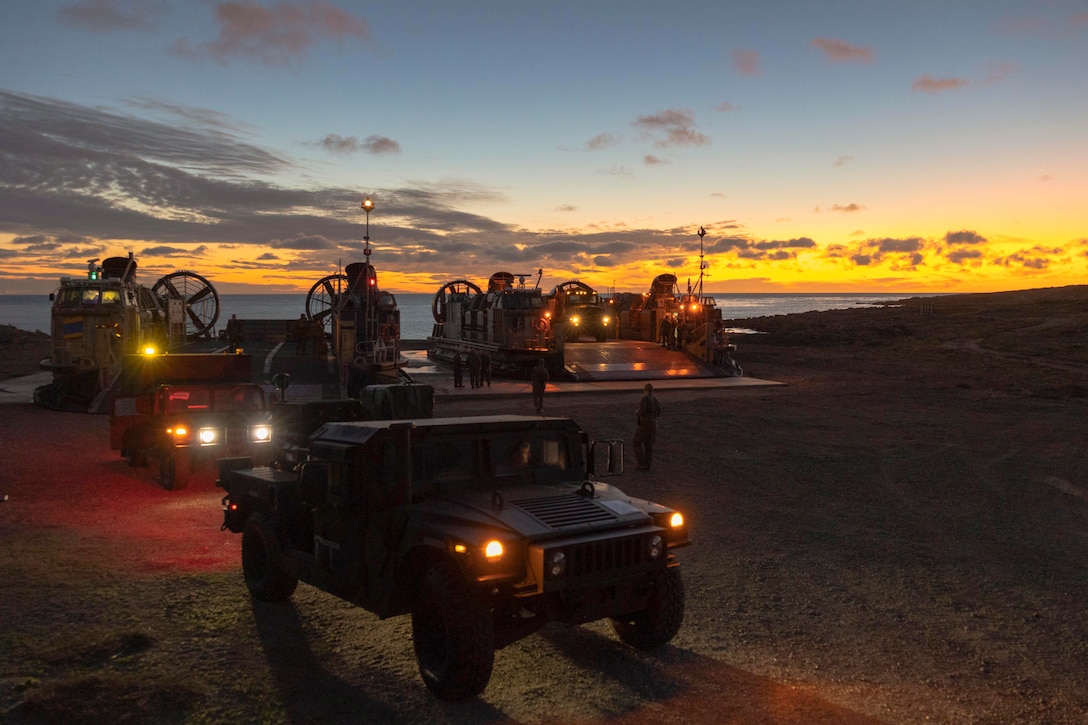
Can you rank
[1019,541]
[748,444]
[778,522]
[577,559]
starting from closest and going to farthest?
[577,559] → [1019,541] → [778,522] → [748,444]

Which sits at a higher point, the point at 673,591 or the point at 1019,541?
the point at 673,591

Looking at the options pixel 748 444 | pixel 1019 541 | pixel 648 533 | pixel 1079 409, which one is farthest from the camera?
pixel 1079 409

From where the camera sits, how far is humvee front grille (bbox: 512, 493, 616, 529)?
6.29 meters

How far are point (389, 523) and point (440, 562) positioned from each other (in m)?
0.67

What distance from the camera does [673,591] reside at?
22.6 ft

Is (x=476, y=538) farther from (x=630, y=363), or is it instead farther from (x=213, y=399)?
(x=630, y=363)

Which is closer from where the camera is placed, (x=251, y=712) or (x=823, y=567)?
(x=251, y=712)

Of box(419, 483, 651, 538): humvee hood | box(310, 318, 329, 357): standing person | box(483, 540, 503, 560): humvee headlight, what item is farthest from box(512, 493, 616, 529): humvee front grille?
box(310, 318, 329, 357): standing person

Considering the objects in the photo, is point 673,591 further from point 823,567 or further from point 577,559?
point 823,567

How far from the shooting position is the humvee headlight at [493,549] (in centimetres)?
586

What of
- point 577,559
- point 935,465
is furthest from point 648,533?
point 935,465

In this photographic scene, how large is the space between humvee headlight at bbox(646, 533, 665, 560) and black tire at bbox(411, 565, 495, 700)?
1.37 meters

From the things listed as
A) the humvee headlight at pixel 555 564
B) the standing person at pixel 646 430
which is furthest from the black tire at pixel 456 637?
the standing person at pixel 646 430

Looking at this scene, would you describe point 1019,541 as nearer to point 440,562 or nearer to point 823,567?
point 823,567
